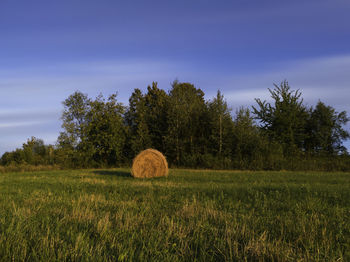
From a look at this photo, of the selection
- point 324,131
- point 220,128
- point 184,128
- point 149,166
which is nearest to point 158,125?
point 184,128

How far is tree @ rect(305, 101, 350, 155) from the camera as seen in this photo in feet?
124

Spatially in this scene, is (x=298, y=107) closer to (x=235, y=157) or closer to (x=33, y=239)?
(x=235, y=157)

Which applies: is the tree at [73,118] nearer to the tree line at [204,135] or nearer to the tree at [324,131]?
the tree line at [204,135]

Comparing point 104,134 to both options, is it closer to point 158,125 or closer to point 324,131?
point 158,125

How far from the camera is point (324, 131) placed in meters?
37.7

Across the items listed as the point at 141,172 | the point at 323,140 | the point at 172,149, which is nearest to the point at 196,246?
the point at 141,172

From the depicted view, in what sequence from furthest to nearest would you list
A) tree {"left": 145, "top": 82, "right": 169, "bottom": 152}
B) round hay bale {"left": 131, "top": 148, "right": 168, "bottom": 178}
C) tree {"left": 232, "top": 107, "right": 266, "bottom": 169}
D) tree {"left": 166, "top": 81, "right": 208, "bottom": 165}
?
tree {"left": 145, "top": 82, "right": 169, "bottom": 152} → tree {"left": 166, "top": 81, "right": 208, "bottom": 165} → tree {"left": 232, "top": 107, "right": 266, "bottom": 169} → round hay bale {"left": 131, "top": 148, "right": 168, "bottom": 178}

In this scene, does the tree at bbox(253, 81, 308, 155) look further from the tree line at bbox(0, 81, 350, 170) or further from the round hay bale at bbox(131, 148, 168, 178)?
the round hay bale at bbox(131, 148, 168, 178)

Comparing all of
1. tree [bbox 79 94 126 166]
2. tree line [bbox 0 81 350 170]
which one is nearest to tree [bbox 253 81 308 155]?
tree line [bbox 0 81 350 170]

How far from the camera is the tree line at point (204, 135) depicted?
2905 cm

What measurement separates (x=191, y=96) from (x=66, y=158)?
18739 millimetres

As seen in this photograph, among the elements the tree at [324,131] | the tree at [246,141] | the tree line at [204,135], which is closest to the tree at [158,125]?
the tree line at [204,135]

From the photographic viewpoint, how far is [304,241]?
13.7 ft

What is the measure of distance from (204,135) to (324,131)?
17786mm
